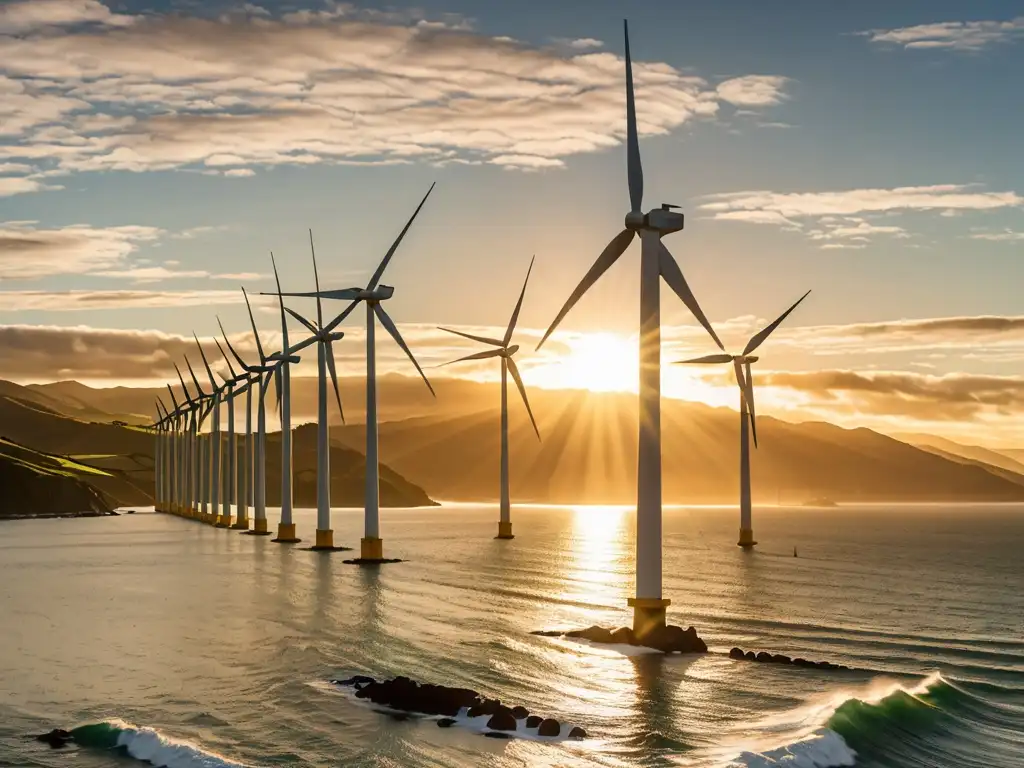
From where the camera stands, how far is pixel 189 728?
47062mm

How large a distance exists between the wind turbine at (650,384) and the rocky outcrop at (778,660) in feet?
15.9

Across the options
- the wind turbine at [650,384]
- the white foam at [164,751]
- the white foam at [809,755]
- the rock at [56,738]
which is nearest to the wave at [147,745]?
the white foam at [164,751]

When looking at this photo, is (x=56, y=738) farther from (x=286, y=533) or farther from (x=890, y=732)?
(x=286, y=533)

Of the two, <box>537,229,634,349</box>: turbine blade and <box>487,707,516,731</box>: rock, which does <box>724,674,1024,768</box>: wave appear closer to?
<box>487,707,516,731</box>: rock

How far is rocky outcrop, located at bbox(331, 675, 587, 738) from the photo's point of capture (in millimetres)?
46531

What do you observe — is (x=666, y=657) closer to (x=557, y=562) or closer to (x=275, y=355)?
(x=557, y=562)

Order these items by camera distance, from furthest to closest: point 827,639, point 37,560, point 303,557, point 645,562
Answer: point 37,560, point 303,557, point 827,639, point 645,562

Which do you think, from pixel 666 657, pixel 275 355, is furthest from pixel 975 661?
pixel 275 355

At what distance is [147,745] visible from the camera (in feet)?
145

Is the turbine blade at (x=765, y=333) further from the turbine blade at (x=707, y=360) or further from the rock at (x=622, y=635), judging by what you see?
the rock at (x=622, y=635)

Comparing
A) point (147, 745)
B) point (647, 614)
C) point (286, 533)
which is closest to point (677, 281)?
point (647, 614)

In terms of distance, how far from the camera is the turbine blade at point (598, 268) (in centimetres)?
7103

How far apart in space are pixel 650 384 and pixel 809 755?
25.9 metres

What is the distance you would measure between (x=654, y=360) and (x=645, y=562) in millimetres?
11061
